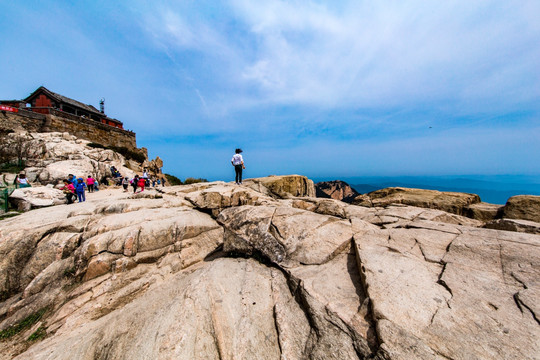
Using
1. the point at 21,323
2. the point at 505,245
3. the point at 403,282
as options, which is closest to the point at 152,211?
the point at 21,323

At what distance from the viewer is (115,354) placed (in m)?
4.82

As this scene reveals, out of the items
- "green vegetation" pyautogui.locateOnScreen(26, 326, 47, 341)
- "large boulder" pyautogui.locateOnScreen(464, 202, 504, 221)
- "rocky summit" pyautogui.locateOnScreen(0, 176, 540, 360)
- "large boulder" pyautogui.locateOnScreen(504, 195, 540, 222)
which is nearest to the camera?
"rocky summit" pyautogui.locateOnScreen(0, 176, 540, 360)

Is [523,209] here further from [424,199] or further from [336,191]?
[336,191]

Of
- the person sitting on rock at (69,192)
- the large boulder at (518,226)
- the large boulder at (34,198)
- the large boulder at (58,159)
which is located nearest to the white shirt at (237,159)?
the person sitting on rock at (69,192)

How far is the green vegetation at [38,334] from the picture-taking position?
683cm

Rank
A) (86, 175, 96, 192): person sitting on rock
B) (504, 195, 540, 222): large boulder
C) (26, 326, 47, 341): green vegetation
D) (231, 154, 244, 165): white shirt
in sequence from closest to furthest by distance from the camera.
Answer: (26, 326, 47, 341): green vegetation < (504, 195, 540, 222): large boulder < (231, 154, 244, 165): white shirt < (86, 175, 96, 192): person sitting on rock

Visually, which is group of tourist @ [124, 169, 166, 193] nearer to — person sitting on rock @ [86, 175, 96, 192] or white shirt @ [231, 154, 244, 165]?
person sitting on rock @ [86, 175, 96, 192]

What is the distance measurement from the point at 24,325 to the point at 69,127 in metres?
52.1

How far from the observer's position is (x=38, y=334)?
6941 millimetres

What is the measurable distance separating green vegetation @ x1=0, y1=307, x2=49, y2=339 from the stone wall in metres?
48.1

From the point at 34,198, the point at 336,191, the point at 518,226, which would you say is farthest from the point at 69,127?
the point at 336,191

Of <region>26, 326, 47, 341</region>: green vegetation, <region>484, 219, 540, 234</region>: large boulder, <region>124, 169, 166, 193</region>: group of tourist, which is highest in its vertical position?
<region>124, 169, 166, 193</region>: group of tourist

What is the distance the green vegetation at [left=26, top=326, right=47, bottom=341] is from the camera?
6828 millimetres

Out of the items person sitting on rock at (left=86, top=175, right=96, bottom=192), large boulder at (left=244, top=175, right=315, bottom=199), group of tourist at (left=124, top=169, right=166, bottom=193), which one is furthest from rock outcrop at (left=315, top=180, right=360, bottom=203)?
person sitting on rock at (left=86, top=175, right=96, bottom=192)
